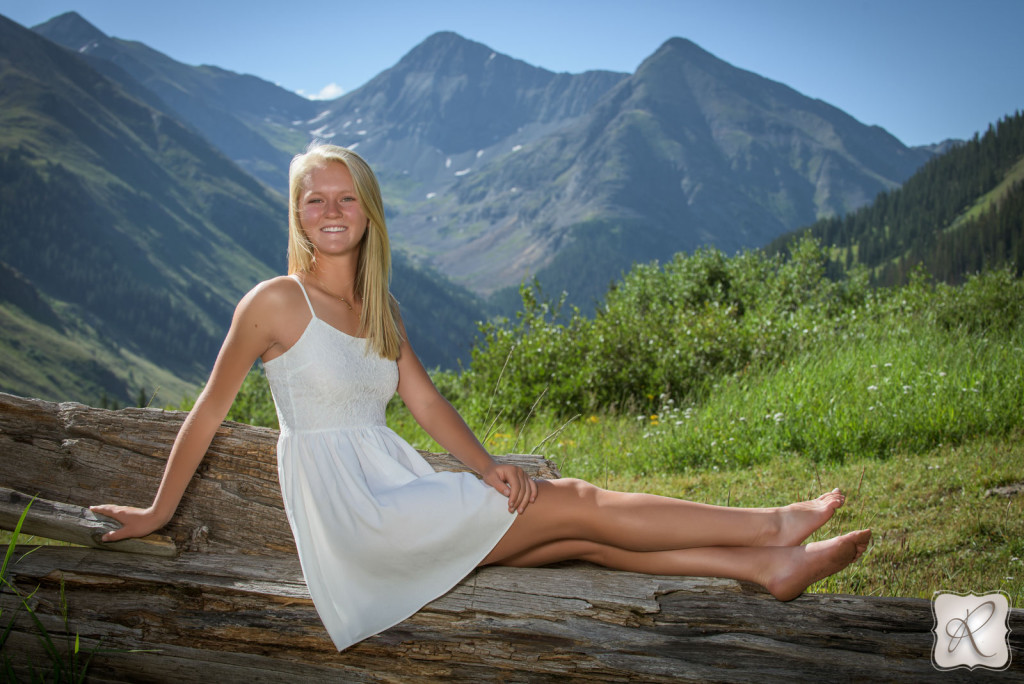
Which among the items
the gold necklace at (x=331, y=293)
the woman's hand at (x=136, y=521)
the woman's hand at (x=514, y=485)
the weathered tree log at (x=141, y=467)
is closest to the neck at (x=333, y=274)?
the gold necklace at (x=331, y=293)

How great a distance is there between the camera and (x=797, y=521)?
319 cm

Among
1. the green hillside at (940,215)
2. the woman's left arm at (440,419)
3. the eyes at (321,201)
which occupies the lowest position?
the woman's left arm at (440,419)

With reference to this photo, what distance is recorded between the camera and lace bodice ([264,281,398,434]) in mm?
3291

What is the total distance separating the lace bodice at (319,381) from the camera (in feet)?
10.8

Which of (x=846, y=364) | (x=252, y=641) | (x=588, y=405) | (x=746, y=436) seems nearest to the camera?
(x=252, y=641)

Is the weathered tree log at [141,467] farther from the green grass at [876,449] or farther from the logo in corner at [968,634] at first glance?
the logo in corner at [968,634]

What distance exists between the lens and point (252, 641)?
2984 mm

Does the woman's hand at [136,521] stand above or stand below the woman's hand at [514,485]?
below

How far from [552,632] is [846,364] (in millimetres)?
6852

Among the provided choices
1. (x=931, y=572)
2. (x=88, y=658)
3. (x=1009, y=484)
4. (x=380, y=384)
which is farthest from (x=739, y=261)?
(x=88, y=658)

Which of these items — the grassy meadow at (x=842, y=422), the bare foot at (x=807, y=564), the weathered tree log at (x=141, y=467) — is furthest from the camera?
the grassy meadow at (x=842, y=422)

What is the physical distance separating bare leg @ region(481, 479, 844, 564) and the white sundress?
16 cm

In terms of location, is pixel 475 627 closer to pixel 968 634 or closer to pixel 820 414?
pixel 968 634

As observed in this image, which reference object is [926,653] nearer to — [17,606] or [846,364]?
[17,606]
